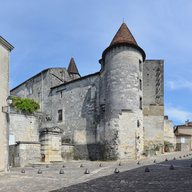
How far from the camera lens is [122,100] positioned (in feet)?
60.6

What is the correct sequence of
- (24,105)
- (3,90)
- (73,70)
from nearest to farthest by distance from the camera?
(3,90)
(24,105)
(73,70)

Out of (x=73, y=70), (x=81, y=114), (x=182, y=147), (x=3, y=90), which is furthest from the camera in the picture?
(x=73, y=70)

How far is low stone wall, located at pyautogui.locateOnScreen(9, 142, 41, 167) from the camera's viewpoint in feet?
49.9

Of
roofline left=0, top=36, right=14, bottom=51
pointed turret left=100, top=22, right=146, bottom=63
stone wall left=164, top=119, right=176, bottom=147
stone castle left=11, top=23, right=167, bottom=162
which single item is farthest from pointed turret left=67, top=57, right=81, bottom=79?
roofline left=0, top=36, right=14, bottom=51

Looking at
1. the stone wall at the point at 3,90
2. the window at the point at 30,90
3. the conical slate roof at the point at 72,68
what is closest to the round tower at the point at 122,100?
the stone wall at the point at 3,90

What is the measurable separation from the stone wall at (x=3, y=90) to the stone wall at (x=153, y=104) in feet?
52.0

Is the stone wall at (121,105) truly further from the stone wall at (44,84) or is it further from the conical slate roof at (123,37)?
the stone wall at (44,84)

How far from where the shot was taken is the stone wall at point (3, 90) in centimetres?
1168

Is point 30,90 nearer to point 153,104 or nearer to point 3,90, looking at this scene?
point 153,104

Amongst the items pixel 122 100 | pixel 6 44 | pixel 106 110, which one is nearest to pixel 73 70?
pixel 106 110

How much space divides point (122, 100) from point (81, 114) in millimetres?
5519

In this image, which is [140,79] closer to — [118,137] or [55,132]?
[118,137]

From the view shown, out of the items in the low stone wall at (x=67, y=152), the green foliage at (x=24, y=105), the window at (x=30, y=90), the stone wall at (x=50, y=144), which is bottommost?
the low stone wall at (x=67, y=152)

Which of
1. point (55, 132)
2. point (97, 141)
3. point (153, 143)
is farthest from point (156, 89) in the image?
point (55, 132)
